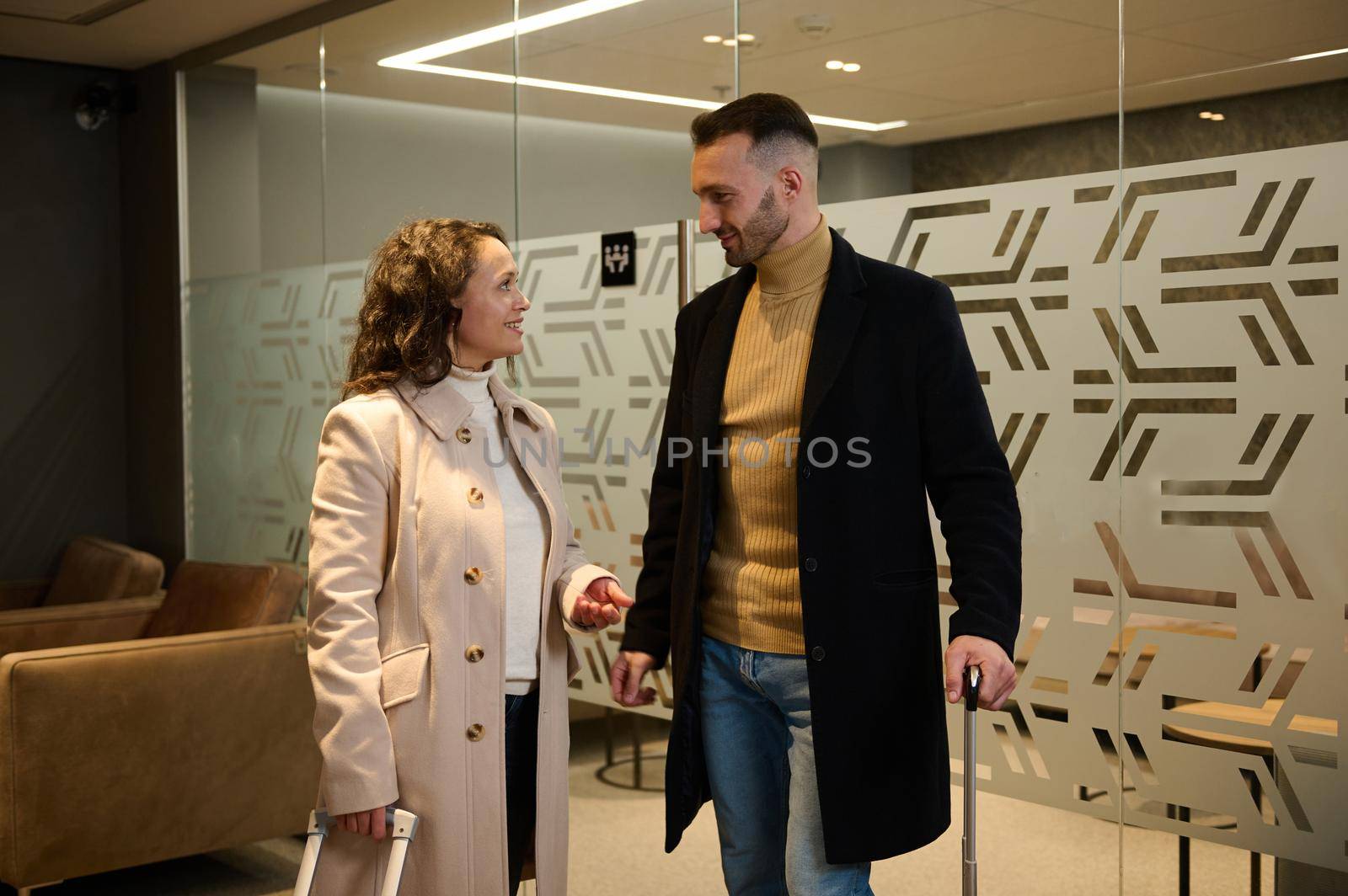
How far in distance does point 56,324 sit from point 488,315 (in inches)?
173

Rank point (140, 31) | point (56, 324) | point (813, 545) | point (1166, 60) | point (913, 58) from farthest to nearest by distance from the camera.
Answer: point (56, 324) < point (140, 31) < point (913, 58) < point (1166, 60) < point (813, 545)

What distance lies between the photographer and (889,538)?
1881mm

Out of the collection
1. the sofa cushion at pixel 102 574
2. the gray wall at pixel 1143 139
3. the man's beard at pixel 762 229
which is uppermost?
the gray wall at pixel 1143 139

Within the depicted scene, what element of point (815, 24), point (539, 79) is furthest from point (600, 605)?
point (539, 79)

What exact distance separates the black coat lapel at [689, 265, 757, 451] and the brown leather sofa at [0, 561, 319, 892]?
2159 mm

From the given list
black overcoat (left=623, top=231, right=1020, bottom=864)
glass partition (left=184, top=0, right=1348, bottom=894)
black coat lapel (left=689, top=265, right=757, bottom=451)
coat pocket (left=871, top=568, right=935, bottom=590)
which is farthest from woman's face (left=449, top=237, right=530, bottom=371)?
glass partition (left=184, top=0, right=1348, bottom=894)

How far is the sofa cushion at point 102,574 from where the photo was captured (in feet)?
16.0

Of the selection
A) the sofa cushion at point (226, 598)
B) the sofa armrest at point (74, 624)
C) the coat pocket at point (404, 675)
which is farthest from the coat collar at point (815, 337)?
the sofa armrest at point (74, 624)

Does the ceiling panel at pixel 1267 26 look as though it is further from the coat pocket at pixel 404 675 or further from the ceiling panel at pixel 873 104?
the coat pocket at pixel 404 675

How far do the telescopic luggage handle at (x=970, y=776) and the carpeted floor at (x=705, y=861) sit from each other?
913 mm

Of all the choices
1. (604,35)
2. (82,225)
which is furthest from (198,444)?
(604,35)

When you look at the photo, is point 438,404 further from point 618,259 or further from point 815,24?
point 618,259

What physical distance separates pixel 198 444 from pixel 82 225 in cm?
121

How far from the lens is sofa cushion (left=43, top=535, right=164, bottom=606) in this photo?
16.0ft
